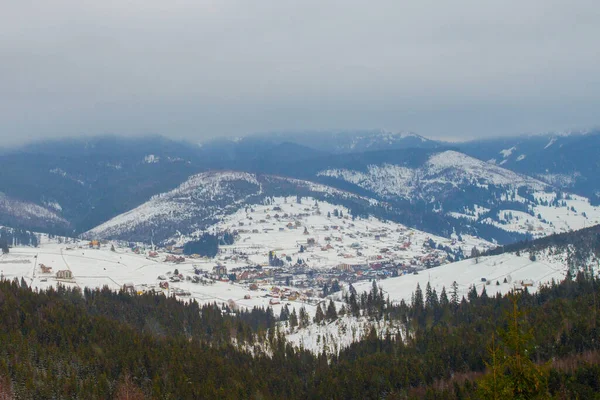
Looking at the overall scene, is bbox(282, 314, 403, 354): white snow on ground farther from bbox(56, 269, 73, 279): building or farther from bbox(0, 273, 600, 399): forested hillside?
bbox(56, 269, 73, 279): building

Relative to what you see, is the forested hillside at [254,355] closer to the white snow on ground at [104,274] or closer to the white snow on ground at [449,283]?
the white snow on ground at [449,283]

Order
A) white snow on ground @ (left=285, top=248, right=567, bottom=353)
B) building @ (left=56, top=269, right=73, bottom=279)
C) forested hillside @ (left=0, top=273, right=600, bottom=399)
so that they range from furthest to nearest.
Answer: building @ (left=56, top=269, right=73, bottom=279) < white snow on ground @ (left=285, top=248, right=567, bottom=353) < forested hillside @ (left=0, top=273, right=600, bottom=399)

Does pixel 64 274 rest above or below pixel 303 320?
above

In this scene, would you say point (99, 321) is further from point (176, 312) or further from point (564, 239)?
point (564, 239)

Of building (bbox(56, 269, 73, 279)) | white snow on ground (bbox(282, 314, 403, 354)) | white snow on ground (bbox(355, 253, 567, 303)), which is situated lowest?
white snow on ground (bbox(282, 314, 403, 354))

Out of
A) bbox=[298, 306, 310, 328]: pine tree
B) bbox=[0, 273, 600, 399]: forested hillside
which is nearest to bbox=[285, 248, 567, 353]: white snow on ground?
bbox=[298, 306, 310, 328]: pine tree

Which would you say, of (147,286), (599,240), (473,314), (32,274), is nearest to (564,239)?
(599,240)

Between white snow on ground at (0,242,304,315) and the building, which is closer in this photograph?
white snow on ground at (0,242,304,315)

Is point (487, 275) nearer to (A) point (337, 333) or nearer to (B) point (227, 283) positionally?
(A) point (337, 333)

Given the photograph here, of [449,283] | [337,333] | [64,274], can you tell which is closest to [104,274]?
[64,274]

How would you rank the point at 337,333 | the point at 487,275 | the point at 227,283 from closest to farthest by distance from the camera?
1. the point at 337,333
2. the point at 487,275
3. the point at 227,283

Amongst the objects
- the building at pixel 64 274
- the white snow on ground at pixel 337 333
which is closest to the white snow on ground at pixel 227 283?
the building at pixel 64 274
